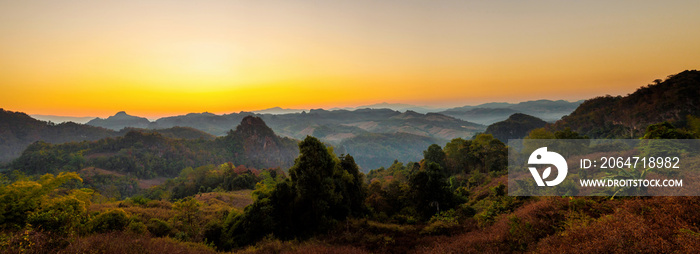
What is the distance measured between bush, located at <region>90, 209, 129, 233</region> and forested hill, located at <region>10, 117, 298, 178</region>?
104171mm

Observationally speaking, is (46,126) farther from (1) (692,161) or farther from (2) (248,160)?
(1) (692,161)

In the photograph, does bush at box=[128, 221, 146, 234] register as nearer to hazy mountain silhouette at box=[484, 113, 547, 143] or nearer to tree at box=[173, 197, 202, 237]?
tree at box=[173, 197, 202, 237]

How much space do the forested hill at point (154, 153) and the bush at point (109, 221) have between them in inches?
4101

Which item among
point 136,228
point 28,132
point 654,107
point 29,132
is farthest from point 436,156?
point 28,132

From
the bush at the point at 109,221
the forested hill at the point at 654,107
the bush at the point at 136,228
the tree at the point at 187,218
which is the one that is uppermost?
the forested hill at the point at 654,107

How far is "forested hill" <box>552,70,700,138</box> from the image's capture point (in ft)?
126

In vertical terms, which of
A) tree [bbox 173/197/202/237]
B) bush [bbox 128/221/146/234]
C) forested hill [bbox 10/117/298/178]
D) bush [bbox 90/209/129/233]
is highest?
bush [bbox 90/209/129/233]

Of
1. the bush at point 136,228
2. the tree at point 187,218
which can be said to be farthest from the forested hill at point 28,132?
the bush at point 136,228

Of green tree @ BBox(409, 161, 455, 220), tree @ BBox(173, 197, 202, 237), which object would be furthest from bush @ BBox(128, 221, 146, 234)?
green tree @ BBox(409, 161, 455, 220)

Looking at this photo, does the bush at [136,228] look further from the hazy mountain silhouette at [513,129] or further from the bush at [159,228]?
the hazy mountain silhouette at [513,129]

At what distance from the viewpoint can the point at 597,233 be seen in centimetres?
614

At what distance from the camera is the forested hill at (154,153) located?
84.1m

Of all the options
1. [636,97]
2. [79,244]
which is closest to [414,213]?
[79,244]

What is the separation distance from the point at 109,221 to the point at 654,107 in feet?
235
